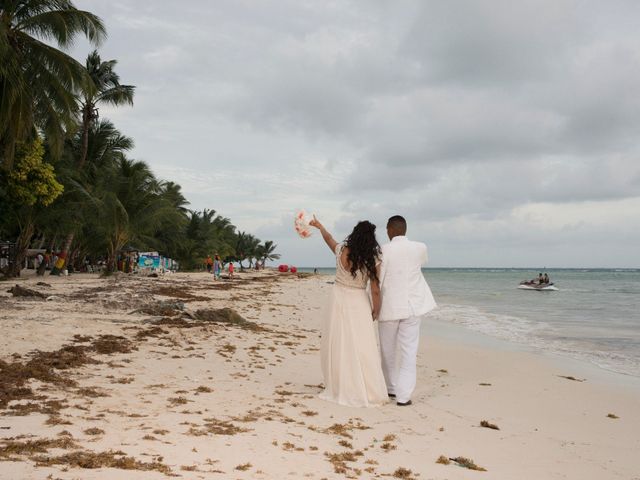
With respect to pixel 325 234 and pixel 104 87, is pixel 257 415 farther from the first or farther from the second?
pixel 104 87

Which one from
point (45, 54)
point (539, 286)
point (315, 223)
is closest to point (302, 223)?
point (315, 223)

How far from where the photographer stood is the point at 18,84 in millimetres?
12914

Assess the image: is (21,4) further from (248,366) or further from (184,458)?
A: (184,458)

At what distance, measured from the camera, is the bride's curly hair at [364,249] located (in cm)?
541

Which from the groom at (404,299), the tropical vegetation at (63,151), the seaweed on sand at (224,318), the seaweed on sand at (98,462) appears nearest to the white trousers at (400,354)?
the groom at (404,299)

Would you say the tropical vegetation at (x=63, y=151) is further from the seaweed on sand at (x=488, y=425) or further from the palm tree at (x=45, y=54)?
the seaweed on sand at (x=488, y=425)

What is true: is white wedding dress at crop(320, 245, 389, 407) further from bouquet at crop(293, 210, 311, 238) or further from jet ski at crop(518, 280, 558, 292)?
jet ski at crop(518, 280, 558, 292)

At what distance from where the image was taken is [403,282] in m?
5.62

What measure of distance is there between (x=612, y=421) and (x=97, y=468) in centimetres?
553

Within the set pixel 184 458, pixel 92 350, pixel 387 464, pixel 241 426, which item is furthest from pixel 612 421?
pixel 92 350

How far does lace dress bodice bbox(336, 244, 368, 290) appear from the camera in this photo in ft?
18.0

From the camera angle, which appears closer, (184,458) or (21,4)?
(184,458)

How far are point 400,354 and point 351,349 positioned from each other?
667 mm

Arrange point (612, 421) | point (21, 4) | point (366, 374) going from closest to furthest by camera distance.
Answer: point (366, 374)
point (612, 421)
point (21, 4)
